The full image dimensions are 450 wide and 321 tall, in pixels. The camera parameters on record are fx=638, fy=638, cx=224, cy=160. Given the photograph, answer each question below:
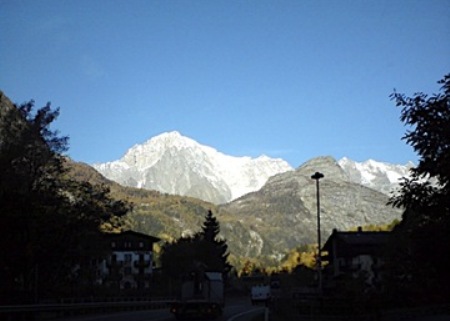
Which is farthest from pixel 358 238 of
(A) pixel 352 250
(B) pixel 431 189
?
(B) pixel 431 189

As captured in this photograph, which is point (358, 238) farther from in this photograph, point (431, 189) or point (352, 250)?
point (431, 189)

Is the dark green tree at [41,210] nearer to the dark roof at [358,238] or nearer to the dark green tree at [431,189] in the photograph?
the dark green tree at [431,189]

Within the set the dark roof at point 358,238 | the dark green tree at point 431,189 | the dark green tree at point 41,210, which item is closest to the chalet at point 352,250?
the dark roof at point 358,238

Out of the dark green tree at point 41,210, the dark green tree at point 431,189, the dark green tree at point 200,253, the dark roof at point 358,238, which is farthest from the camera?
the dark green tree at point 200,253

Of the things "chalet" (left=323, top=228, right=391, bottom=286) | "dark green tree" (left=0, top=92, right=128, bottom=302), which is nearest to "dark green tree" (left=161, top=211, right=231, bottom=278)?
"chalet" (left=323, top=228, right=391, bottom=286)

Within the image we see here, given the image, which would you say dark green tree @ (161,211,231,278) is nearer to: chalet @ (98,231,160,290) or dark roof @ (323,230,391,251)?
chalet @ (98,231,160,290)

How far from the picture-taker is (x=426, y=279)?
8.56 m

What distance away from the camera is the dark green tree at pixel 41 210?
119ft

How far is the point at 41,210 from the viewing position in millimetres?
40000

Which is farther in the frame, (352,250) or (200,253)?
(200,253)

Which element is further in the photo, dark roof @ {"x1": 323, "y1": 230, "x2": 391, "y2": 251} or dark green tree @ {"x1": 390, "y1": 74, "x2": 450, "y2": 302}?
dark roof @ {"x1": 323, "y1": 230, "x2": 391, "y2": 251}

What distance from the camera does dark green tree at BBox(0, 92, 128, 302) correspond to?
3634 centimetres

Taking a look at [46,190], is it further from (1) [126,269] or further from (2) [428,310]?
(1) [126,269]

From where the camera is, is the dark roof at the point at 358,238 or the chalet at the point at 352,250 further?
the dark roof at the point at 358,238
